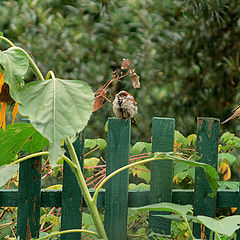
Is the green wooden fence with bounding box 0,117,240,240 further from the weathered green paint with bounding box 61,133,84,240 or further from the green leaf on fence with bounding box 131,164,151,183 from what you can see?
the green leaf on fence with bounding box 131,164,151,183

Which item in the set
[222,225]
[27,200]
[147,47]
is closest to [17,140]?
[27,200]

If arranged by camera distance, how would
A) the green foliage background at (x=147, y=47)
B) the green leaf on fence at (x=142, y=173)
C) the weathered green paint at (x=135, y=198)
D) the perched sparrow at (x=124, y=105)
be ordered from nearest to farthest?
the perched sparrow at (x=124, y=105)
the weathered green paint at (x=135, y=198)
the green leaf on fence at (x=142, y=173)
the green foliage background at (x=147, y=47)

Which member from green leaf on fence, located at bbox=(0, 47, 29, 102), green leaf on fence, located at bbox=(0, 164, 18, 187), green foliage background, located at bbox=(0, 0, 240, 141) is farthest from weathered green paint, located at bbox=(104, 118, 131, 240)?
green foliage background, located at bbox=(0, 0, 240, 141)

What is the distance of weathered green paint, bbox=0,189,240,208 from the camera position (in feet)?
5.69

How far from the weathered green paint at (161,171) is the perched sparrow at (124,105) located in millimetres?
208

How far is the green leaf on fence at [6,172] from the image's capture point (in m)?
1.35

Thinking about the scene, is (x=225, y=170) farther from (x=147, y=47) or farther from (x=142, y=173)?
(x=147, y=47)

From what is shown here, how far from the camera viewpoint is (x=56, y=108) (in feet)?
3.72

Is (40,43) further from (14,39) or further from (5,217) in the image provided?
(5,217)

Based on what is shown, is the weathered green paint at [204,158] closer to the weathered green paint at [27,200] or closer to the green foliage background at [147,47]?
the weathered green paint at [27,200]

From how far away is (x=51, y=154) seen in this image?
105 cm

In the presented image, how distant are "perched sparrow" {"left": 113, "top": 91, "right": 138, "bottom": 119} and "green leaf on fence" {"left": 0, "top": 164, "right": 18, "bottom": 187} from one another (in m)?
0.46

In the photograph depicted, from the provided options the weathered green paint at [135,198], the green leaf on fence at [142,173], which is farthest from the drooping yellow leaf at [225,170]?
the green leaf on fence at [142,173]

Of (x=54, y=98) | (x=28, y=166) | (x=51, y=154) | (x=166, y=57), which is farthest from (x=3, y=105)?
(x=166, y=57)
